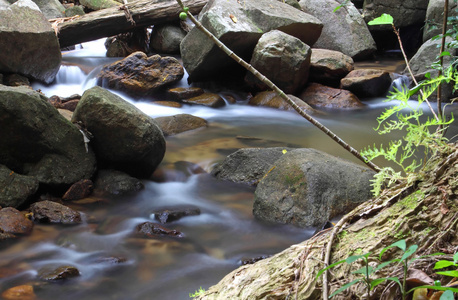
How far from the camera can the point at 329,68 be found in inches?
407

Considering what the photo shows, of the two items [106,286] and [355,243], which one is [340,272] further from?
[106,286]

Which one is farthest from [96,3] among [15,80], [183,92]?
[15,80]

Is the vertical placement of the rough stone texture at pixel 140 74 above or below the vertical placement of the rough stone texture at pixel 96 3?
below

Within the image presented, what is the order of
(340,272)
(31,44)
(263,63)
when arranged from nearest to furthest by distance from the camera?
(340,272)
(31,44)
(263,63)

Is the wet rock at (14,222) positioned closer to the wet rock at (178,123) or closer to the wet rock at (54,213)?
the wet rock at (54,213)

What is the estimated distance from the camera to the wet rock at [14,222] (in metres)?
3.76

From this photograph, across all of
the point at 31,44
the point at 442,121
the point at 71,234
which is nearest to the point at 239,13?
the point at 31,44

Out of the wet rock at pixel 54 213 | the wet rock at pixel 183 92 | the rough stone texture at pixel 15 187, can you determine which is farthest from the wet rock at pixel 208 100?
the wet rock at pixel 54 213

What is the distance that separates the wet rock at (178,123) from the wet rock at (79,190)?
9.12 feet

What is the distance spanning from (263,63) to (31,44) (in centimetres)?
477

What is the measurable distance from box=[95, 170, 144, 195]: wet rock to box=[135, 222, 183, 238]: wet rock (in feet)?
3.11

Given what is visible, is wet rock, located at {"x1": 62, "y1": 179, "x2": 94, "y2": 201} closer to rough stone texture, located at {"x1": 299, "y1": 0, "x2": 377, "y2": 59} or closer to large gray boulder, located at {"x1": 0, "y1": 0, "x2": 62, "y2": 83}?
large gray boulder, located at {"x1": 0, "y1": 0, "x2": 62, "y2": 83}

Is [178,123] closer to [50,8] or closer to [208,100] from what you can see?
[208,100]

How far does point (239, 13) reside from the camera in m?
9.77
